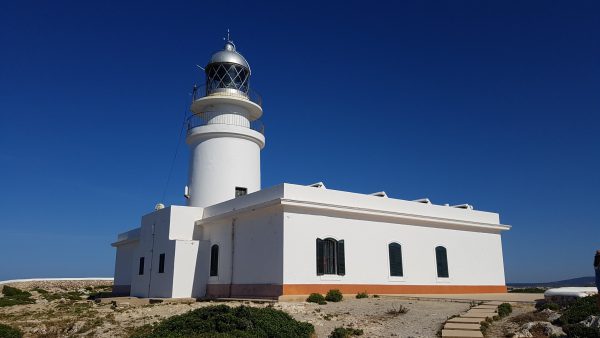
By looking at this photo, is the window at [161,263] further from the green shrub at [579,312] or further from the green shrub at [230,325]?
the green shrub at [579,312]

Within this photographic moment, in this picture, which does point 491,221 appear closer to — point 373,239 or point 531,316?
point 373,239

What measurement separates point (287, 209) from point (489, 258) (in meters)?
11.9

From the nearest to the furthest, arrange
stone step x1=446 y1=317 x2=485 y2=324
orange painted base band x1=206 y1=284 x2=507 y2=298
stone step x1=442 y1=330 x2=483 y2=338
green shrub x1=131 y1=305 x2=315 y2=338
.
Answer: green shrub x1=131 y1=305 x2=315 y2=338 < stone step x1=442 y1=330 x2=483 y2=338 < stone step x1=446 y1=317 x2=485 y2=324 < orange painted base band x1=206 y1=284 x2=507 y2=298

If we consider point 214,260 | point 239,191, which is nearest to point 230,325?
point 214,260

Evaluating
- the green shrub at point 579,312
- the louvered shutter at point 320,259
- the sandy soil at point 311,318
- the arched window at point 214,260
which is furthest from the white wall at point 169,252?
the green shrub at point 579,312

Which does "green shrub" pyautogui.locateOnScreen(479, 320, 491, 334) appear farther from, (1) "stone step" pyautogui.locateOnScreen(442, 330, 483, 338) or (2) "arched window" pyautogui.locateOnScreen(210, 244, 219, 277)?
(2) "arched window" pyautogui.locateOnScreen(210, 244, 219, 277)

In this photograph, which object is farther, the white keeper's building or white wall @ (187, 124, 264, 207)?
white wall @ (187, 124, 264, 207)

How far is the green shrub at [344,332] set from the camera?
10.2 m

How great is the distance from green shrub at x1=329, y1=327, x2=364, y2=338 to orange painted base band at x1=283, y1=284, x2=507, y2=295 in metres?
5.90

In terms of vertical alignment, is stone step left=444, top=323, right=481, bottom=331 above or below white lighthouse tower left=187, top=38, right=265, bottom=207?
below

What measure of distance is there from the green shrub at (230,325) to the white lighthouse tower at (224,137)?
38.5ft

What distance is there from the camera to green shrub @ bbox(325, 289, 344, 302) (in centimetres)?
1636

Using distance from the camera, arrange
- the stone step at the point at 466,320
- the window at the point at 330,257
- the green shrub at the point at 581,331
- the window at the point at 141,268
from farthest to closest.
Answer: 1. the window at the point at 141,268
2. the window at the point at 330,257
3. the stone step at the point at 466,320
4. the green shrub at the point at 581,331

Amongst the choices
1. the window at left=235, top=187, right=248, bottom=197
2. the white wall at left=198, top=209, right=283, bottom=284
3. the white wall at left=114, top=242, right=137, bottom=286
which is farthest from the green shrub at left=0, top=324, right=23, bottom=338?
the white wall at left=114, top=242, right=137, bottom=286
